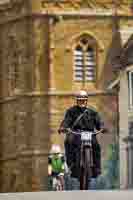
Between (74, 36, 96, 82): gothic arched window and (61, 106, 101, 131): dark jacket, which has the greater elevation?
(74, 36, 96, 82): gothic arched window

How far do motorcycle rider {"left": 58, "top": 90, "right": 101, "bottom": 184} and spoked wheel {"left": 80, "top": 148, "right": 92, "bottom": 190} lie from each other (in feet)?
0.27

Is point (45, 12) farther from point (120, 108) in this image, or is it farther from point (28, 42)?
point (120, 108)

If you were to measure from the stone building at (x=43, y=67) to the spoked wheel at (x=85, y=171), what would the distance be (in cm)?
3544

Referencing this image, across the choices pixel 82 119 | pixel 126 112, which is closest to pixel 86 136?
pixel 82 119

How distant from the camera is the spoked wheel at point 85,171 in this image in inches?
716

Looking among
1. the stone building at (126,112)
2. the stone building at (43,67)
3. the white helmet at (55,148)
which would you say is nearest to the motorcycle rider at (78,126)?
the stone building at (126,112)

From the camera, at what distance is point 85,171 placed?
18.5 metres

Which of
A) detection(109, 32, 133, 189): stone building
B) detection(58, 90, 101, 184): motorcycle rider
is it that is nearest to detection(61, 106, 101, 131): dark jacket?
detection(58, 90, 101, 184): motorcycle rider

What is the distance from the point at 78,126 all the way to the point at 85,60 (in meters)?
37.8

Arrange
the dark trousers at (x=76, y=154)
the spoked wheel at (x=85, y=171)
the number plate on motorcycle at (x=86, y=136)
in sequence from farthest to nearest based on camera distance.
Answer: the dark trousers at (x=76, y=154) → the number plate on motorcycle at (x=86, y=136) → the spoked wheel at (x=85, y=171)

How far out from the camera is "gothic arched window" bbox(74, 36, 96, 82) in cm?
5553

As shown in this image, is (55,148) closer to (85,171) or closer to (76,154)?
(76,154)

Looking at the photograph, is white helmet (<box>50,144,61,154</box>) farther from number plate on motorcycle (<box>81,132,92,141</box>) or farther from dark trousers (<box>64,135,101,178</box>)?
number plate on motorcycle (<box>81,132,92,141</box>)

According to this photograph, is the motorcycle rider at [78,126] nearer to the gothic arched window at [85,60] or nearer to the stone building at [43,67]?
the stone building at [43,67]
